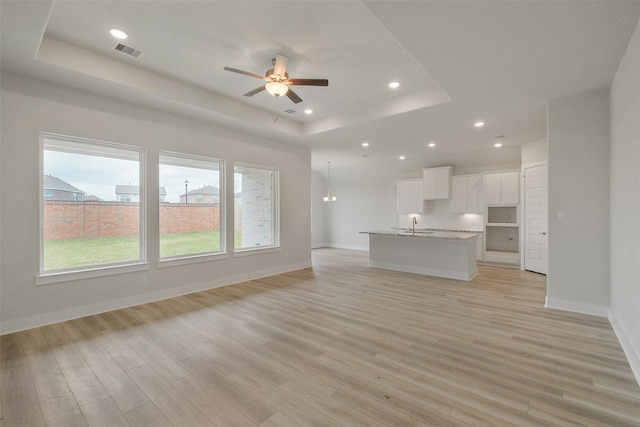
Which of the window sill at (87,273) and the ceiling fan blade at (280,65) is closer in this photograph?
the ceiling fan blade at (280,65)

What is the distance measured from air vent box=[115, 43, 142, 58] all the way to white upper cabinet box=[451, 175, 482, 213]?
26.2ft

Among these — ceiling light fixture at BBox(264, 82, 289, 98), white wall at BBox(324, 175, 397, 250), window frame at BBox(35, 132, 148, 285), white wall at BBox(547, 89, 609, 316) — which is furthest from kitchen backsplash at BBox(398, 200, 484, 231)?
window frame at BBox(35, 132, 148, 285)

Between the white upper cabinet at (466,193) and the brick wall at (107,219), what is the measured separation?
6.90 meters

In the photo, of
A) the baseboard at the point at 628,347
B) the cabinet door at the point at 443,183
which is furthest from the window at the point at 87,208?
the cabinet door at the point at 443,183

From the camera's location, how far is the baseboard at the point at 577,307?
3649 mm

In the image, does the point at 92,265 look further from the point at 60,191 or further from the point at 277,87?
the point at 277,87

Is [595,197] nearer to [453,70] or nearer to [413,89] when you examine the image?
[453,70]

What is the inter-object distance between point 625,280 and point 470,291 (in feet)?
7.09

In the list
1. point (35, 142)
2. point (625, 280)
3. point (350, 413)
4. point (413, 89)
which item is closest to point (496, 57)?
point (413, 89)

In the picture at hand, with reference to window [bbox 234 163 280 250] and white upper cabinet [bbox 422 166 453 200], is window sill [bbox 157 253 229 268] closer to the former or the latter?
window [bbox 234 163 280 250]

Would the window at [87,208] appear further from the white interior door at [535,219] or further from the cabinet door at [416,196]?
the white interior door at [535,219]

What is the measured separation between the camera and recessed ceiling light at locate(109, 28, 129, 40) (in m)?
2.91

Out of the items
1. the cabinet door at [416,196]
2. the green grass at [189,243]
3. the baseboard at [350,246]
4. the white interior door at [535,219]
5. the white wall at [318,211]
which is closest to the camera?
the green grass at [189,243]

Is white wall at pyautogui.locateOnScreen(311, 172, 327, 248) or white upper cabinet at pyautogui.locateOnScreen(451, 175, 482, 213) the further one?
white wall at pyautogui.locateOnScreen(311, 172, 327, 248)
